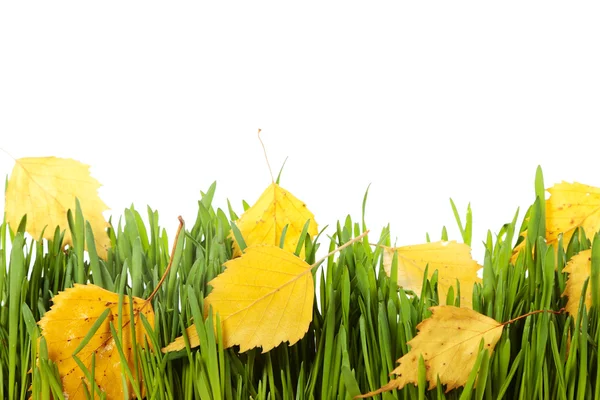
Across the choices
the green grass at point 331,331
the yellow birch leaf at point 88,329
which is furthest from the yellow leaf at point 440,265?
the yellow birch leaf at point 88,329

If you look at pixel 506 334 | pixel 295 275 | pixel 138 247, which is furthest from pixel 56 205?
pixel 506 334

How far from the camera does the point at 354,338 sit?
0.44 meters

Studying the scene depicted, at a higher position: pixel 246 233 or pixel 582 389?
pixel 246 233

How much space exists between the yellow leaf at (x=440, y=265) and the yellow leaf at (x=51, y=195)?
0.65 feet

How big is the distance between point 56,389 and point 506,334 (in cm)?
27

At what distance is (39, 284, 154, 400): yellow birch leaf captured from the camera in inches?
17.0

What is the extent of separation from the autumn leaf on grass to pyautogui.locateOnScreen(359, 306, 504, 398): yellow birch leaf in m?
0.09

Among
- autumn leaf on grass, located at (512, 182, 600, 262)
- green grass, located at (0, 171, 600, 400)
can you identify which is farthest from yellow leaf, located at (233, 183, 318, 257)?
autumn leaf on grass, located at (512, 182, 600, 262)

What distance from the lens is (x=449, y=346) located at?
0.41 m

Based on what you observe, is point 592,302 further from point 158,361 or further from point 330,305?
point 158,361

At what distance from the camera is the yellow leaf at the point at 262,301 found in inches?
16.2

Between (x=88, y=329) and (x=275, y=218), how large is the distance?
0.46 ft

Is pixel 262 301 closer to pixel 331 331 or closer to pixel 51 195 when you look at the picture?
pixel 331 331

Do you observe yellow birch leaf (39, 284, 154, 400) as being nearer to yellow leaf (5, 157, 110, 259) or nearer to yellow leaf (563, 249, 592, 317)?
yellow leaf (5, 157, 110, 259)
